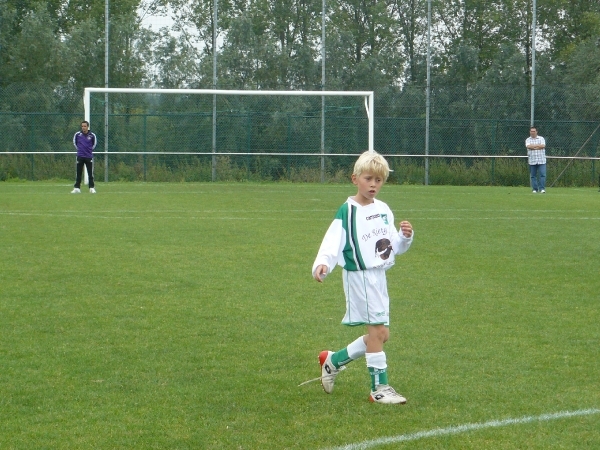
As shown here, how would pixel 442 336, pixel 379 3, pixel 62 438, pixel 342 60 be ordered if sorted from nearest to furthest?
pixel 62 438, pixel 442 336, pixel 342 60, pixel 379 3

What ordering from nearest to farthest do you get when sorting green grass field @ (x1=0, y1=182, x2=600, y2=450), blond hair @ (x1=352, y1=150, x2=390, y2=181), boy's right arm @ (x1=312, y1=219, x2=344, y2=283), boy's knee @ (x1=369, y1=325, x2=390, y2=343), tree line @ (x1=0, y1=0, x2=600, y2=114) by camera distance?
green grass field @ (x1=0, y1=182, x2=600, y2=450), boy's right arm @ (x1=312, y1=219, x2=344, y2=283), blond hair @ (x1=352, y1=150, x2=390, y2=181), boy's knee @ (x1=369, y1=325, x2=390, y2=343), tree line @ (x1=0, y1=0, x2=600, y2=114)

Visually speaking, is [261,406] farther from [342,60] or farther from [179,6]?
[179,6]

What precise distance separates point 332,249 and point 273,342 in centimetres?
182

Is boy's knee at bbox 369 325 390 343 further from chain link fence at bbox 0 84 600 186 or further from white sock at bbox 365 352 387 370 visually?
chain link fence at bbox 0 84 600 186

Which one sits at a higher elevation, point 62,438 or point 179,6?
point 179,6

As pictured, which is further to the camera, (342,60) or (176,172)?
(342,60)

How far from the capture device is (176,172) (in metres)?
32.3

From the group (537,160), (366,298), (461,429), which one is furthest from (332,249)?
(537,160)

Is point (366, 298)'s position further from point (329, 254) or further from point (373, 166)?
point (373, 166)

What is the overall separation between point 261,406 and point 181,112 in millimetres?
28520

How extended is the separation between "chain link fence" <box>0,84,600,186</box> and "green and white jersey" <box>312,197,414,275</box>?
26194 millimetres

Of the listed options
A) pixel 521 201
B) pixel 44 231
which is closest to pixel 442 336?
pixel 44 231

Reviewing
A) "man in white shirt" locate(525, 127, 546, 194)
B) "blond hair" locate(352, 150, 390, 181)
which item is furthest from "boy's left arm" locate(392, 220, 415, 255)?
"man in white shirt" locate(525, 127, 546, 194)

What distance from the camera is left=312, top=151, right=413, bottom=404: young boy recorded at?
542 centimetres
